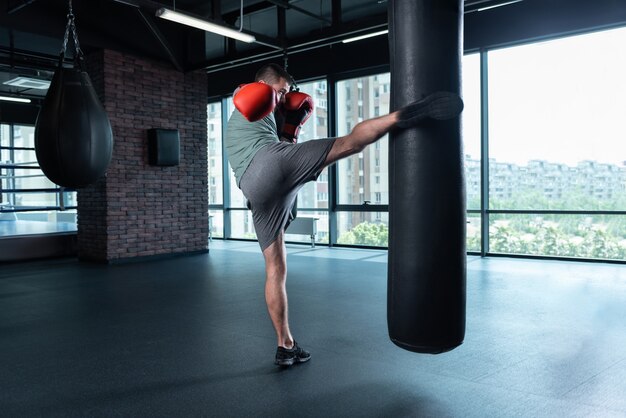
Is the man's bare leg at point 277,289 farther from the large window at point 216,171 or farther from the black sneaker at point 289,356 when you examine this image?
the large window at point 216,171

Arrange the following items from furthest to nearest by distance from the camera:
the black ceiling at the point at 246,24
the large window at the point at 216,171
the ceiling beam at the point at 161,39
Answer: the large window at the point at 216,171
the ceiling beam at the point at 161,39
the black ceiling at the point at 246,24

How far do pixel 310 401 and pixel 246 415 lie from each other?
27cm

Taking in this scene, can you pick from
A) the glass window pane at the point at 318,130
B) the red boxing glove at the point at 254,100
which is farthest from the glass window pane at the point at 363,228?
the red boxing glove at the point at 254,100

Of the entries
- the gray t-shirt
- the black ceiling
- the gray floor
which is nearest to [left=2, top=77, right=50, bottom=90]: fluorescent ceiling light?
the black ceiling

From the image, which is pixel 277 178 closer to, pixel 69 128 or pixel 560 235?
pixel 69 128

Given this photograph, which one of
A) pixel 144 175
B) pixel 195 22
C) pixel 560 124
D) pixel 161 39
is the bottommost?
pixel 144 175

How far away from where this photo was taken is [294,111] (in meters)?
2.53

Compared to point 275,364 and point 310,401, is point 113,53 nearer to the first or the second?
point 275,364

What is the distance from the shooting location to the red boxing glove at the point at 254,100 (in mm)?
2008

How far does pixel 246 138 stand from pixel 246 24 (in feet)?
19.6

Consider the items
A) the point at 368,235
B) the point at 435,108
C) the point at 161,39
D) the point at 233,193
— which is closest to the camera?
the point at 435,108

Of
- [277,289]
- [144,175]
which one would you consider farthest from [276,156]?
[144,175]

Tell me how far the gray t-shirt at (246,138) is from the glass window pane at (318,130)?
5.98 metres

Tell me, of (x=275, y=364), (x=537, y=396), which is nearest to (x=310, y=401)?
(x=275, y=364)
